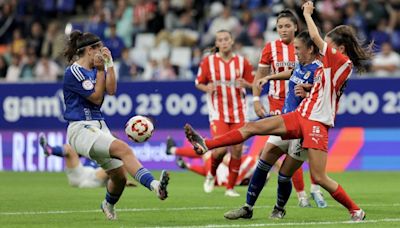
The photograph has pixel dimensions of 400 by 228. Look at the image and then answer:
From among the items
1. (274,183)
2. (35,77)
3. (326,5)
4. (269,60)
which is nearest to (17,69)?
(35,77)

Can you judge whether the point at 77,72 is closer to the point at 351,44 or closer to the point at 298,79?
the point at 298,79

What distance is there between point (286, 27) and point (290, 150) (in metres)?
2.43

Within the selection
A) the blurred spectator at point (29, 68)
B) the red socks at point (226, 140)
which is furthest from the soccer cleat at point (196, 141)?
the blurred spectator at point (29, 68)

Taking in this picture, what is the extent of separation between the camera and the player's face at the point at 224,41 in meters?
15.8

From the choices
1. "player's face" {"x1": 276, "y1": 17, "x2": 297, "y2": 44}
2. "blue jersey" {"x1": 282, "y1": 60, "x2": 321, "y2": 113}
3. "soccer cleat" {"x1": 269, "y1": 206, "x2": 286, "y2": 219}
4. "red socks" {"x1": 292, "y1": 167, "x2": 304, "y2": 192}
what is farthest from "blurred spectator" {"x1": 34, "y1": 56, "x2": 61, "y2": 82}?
"soccer cleat" {"x1": 269, "y1": 206, "x2": 286, "y2": 219}

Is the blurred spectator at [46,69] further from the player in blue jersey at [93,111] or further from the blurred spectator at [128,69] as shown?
the player in blue jersey at [93,111]

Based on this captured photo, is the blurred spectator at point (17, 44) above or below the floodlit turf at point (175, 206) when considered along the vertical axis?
above

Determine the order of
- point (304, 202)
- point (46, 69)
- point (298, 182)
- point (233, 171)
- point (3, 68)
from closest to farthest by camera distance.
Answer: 1. point (304, 202)
2. point (298, 182)
3. point (233, 171)
4. point (46, 69)
5. point (3, 68)

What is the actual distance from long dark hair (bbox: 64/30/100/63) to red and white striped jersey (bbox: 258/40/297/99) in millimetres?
3075

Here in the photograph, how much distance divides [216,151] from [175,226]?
5.40 meters

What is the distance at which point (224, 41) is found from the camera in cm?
1593

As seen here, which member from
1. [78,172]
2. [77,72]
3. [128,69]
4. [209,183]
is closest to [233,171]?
[209,183]

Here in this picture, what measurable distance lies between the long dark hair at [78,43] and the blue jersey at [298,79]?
2.16 m

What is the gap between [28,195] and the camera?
15.1 meters
